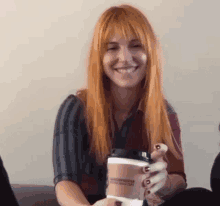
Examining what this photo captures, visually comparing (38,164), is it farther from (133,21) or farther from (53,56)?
(133,21)

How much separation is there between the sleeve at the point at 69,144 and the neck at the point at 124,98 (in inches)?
5.2

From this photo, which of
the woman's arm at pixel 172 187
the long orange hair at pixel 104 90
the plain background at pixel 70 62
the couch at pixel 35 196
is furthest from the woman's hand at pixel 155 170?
the plain background at pixel 70 62

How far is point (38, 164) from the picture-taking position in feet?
4.87

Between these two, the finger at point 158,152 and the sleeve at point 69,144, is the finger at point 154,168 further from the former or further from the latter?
the sleeve at point 69,144

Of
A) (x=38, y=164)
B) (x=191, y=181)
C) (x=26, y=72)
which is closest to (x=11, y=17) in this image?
(x=26, y=72)

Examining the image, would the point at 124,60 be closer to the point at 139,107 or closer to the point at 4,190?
the point at 139,107

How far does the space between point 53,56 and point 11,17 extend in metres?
0.30

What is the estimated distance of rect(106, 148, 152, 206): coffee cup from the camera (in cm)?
45

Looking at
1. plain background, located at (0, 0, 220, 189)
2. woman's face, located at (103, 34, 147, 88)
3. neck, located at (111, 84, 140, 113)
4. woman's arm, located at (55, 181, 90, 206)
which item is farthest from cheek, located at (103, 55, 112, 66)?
plain background, located at (0, 0, 220, 189)

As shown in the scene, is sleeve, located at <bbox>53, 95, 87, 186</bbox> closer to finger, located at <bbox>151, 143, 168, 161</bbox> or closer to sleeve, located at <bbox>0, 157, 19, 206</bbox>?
sleeve, located at <bbox>0, 157, 19, 206</bbox>

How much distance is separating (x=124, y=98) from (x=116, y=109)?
0.05 meters

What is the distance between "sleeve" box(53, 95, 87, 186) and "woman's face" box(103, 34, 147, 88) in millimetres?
159

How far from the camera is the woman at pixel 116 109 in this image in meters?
0.83

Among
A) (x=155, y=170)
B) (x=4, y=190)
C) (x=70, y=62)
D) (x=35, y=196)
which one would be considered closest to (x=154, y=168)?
(x=155, y=170)
